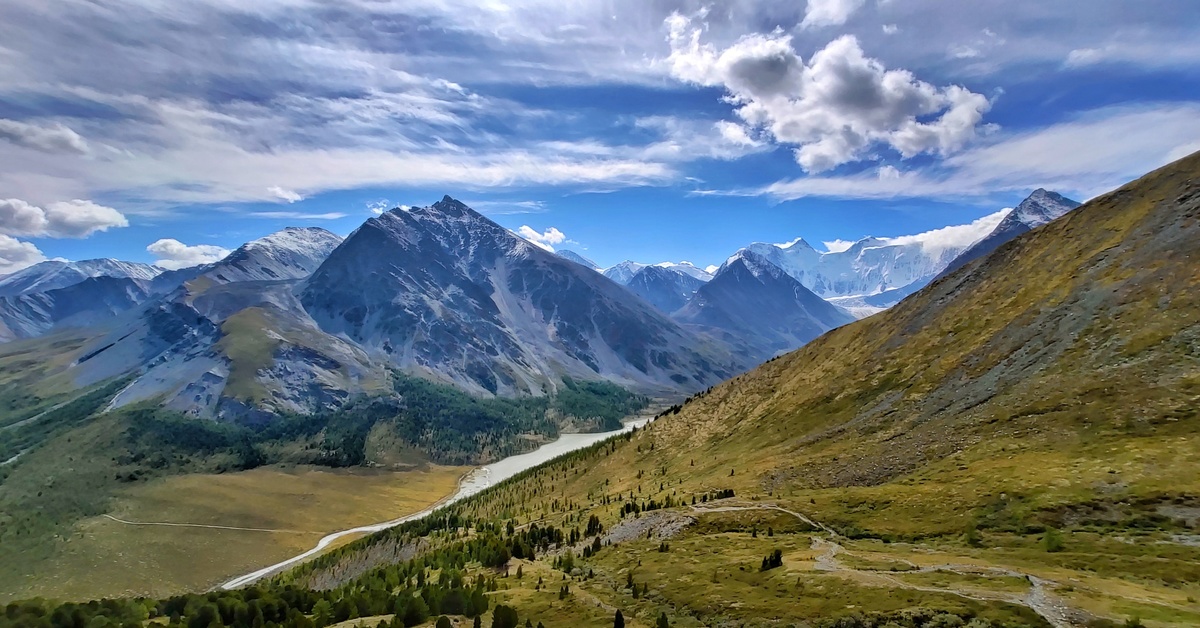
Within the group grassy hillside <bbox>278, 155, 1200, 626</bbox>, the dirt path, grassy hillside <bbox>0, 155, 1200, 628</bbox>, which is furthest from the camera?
grassy hillside <bbox>0, 155, 1200, 628</bbox>

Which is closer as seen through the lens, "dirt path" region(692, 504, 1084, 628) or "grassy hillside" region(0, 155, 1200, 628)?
"dirt path" region(692, 504, 1084, 628)

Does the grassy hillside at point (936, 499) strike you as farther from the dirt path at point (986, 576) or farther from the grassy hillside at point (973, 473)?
the grassy hillside at point (973, 473)

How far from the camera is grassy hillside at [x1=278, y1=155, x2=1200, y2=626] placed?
5403 centimetres

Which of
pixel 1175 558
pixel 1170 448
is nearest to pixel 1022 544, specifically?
pixel 1175 558

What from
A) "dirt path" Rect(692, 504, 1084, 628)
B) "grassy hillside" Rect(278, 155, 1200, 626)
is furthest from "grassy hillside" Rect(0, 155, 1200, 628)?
"grassy hillside" Rect(278, 155, 1200, 626)

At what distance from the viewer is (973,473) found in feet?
271

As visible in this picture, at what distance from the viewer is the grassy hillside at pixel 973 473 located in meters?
54.0

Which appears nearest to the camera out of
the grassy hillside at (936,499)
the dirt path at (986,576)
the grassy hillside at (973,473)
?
the dirt path at (986,576)

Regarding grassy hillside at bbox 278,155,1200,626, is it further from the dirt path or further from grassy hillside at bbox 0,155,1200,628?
grassy hillside at bbox 0,155,1200,628

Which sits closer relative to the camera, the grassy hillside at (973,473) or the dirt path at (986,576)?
the dirt path at (986,576)

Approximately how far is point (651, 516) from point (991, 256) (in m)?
126

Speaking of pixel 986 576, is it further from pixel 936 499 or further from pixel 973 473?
pixel 973 473

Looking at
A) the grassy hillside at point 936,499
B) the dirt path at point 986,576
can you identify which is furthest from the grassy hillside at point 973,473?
the grassy hillside at point 936,499

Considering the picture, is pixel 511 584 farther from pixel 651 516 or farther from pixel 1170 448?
pixel 1170 448
